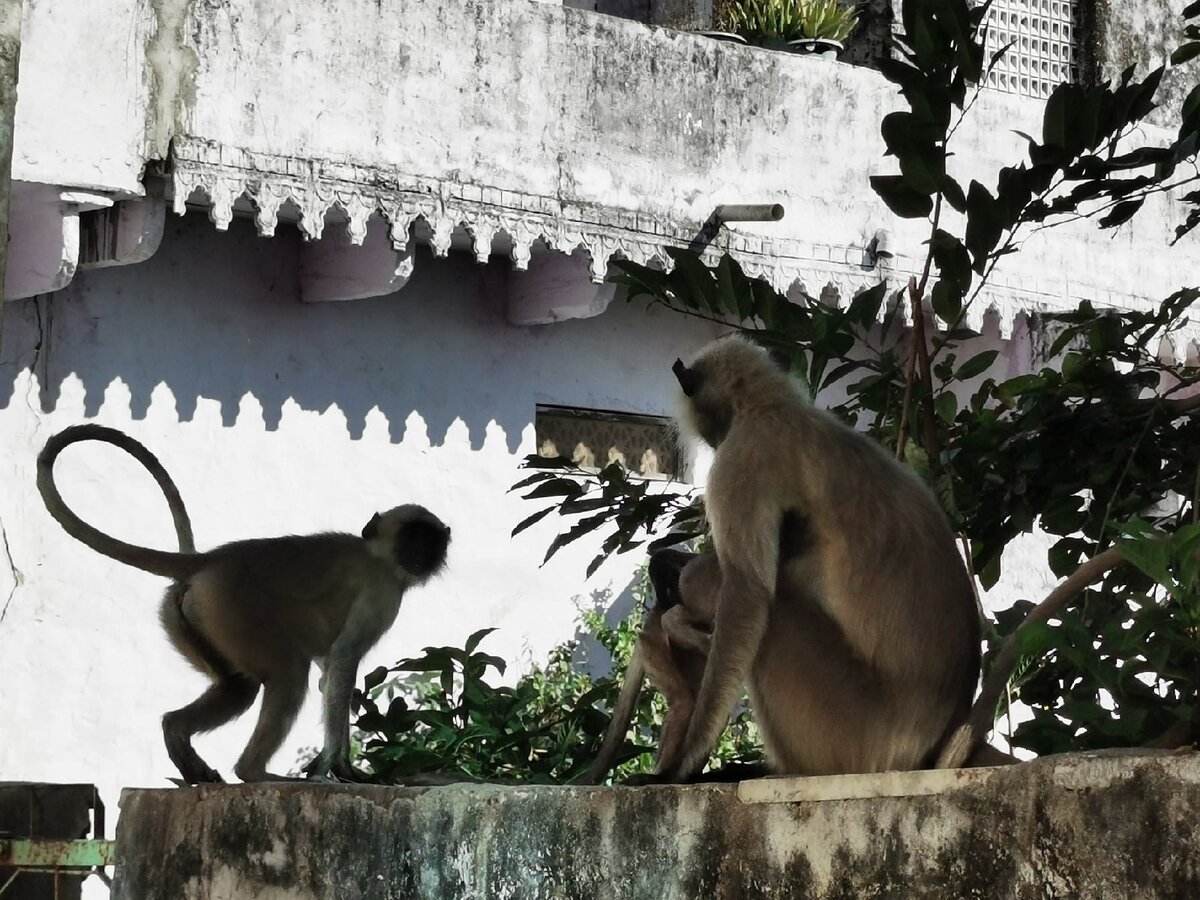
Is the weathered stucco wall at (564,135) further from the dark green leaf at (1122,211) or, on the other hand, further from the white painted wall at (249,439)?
the dark green leaf at (1122,211)

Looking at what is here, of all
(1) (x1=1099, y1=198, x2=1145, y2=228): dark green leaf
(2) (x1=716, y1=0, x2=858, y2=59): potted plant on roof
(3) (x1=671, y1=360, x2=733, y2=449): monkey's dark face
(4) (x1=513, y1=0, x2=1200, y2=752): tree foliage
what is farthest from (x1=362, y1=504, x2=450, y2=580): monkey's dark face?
(2) (x1=716, y1=0, x2=858, y2=59): potted plant on roof

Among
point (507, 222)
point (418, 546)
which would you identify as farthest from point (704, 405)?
point (507, 222)

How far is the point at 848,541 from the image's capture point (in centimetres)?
295

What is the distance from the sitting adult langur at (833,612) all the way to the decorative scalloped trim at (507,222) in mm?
3810

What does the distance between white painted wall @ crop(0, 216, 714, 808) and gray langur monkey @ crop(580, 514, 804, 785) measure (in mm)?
3726

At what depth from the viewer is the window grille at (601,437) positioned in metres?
8.02

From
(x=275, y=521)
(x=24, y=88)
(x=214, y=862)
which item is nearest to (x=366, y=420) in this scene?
(x=275, y=521)

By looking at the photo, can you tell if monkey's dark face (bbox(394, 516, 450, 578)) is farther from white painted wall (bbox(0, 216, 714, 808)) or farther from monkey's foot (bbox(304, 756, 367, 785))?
white painted wall (bbox(0, 216, 714, 808))

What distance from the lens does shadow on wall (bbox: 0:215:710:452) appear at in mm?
6879

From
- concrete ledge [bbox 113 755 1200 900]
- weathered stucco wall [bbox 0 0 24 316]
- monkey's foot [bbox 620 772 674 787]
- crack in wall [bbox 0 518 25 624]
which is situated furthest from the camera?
crack in wall [bbox 0 518 25 624]

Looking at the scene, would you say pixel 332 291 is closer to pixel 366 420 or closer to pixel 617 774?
pixel 366 420

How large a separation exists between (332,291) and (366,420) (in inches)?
22.2

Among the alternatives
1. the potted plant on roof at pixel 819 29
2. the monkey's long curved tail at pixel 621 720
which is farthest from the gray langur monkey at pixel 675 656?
the potted plant on roof at pixel 819 29

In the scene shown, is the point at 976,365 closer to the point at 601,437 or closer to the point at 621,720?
the point at 621,720
